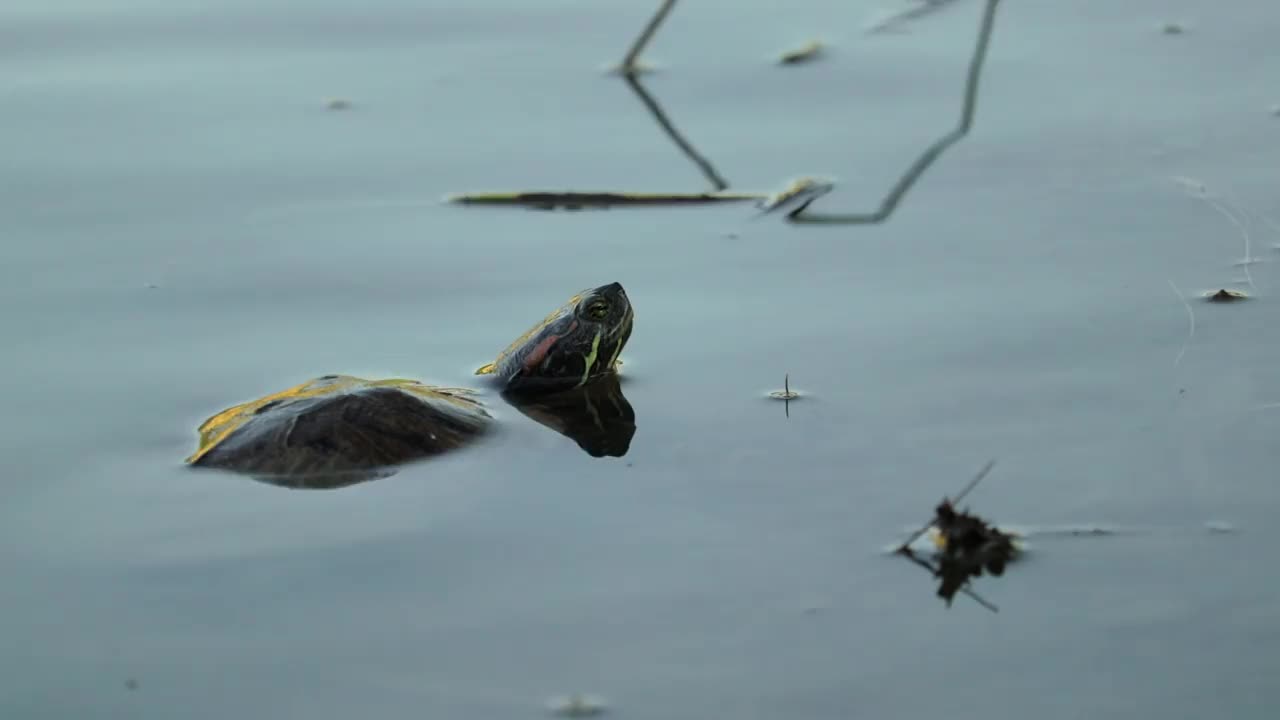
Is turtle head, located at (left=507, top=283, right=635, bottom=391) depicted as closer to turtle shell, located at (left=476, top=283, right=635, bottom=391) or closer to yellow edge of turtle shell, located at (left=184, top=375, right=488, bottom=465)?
turtle shell, located at (left=476, top=283, right=635, bottom=391)

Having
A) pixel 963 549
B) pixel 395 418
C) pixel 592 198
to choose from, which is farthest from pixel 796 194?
pixel 963 549

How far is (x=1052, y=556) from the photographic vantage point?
3.04 meters

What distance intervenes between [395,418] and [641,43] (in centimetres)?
230

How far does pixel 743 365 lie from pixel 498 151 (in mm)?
1496

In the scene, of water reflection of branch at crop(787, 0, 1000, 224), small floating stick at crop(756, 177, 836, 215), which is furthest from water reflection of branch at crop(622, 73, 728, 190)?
water reflection of branch at crop(787, 0, 1000, 224)

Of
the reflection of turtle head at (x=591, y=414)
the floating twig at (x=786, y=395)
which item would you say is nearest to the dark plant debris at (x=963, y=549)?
the floating twig at (x=786, y=395)

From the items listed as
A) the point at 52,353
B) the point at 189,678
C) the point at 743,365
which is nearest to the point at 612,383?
the point at 743,365

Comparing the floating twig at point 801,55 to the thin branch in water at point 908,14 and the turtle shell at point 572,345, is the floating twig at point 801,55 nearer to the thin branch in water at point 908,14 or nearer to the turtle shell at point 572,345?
the thin branch in water at point 908,14

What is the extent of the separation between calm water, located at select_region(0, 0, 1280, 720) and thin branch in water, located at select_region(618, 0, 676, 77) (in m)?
0.10

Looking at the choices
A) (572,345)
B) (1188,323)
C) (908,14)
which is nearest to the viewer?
(1188,323)

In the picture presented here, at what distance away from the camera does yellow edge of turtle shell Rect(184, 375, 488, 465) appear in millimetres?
3740

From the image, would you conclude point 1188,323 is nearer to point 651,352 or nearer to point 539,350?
point 651,352

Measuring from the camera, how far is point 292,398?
3.77 metres

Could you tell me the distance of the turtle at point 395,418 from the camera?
3.67m
